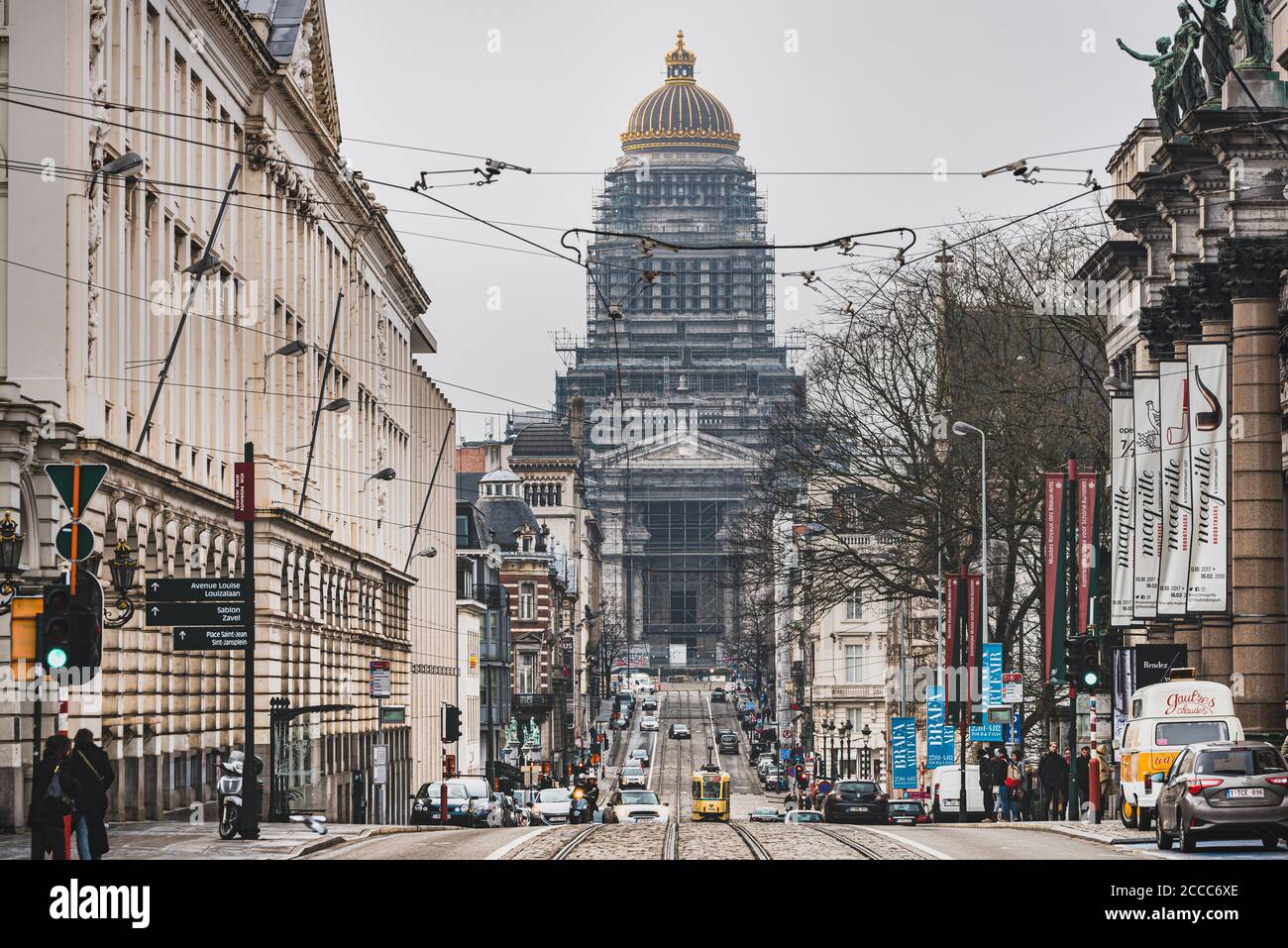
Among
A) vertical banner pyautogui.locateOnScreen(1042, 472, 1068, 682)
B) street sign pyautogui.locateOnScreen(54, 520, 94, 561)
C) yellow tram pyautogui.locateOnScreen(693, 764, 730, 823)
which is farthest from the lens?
yellow tram pyautogui.locateOnScreen(693, 764, 730, 823)

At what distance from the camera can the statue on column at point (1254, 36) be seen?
45.0 m

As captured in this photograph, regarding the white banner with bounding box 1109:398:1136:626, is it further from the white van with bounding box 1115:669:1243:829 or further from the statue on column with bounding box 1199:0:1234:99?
the white van with bounding box 1115:669:1243:829

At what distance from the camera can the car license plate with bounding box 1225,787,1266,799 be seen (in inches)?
1131

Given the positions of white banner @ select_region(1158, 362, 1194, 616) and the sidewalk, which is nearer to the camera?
the sidewalk

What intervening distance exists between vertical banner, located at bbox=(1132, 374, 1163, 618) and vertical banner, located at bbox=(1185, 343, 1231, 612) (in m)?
2.10

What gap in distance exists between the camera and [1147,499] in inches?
1844

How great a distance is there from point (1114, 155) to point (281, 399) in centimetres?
2068

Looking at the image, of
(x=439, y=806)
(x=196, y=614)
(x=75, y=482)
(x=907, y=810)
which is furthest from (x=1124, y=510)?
(x=75, y=482)

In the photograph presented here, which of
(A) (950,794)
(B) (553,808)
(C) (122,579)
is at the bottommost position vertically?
(B) (553,808)

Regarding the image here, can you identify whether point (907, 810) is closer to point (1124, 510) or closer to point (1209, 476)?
point (1124, 510)

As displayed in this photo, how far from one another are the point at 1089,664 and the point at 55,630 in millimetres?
23043

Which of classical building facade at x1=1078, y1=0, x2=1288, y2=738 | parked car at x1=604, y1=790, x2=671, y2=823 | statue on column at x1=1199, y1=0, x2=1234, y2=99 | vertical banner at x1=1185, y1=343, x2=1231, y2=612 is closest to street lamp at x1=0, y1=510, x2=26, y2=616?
classical building facade at x1=1078, y1=0, x2=1288, y2=738

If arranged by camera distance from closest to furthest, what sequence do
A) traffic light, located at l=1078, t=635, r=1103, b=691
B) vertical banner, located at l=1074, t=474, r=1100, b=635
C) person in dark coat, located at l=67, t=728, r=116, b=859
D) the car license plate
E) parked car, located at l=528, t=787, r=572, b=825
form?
person in dark coat, located at l=67, t=728, r=116, b=859, the car license plate, traffic light, located at l=1078, t=635, r=1103, b=691, vertical banner, located at l=1074, t=474, r=1100, b=635, parked car, located at l=528, t=787, r=572, b=825
